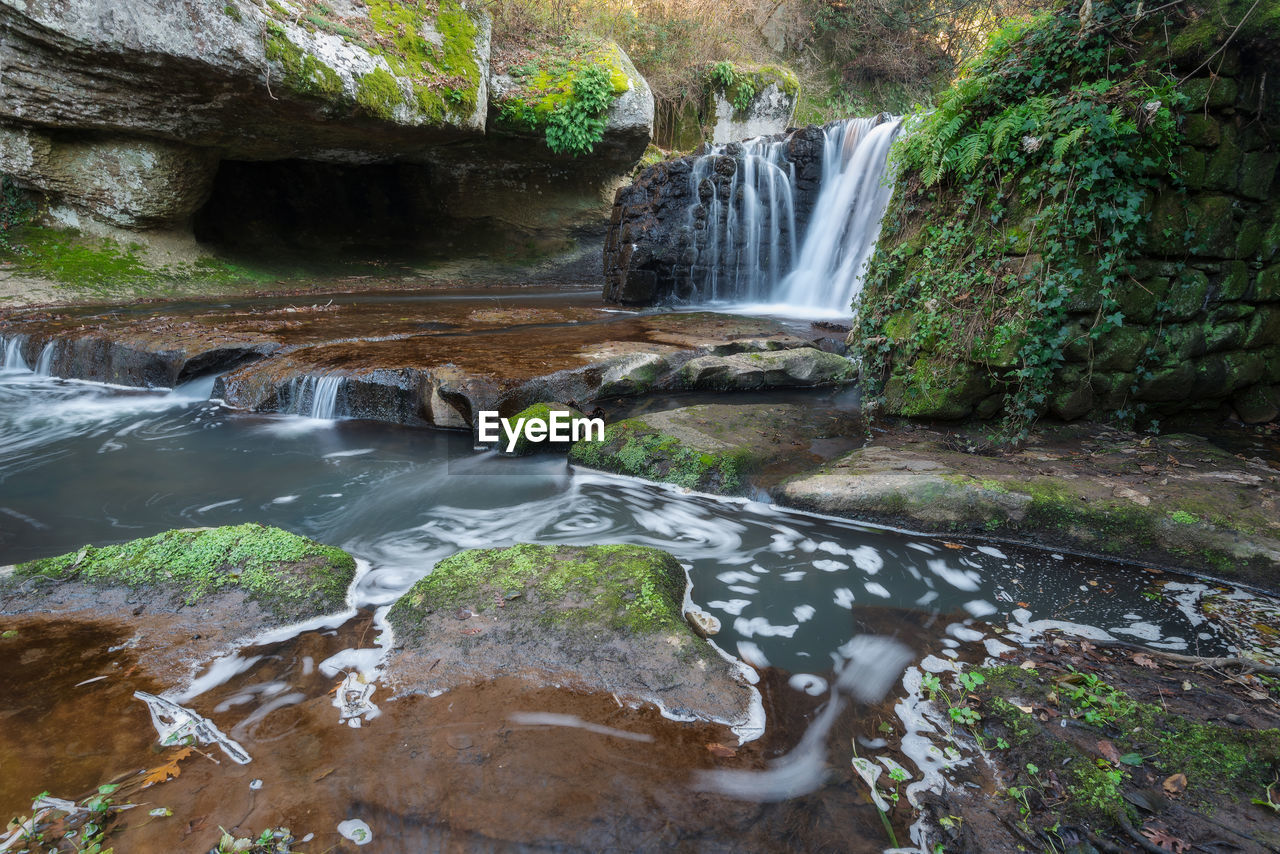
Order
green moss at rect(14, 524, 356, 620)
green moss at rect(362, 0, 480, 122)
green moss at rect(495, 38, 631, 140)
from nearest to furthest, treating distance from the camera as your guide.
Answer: green moss at rect(14, 524, 356, 620), green moss at rect(362, 0, 480, 122), green moss at rect(495, 38, 631, 140)

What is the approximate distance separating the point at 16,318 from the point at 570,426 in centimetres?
916

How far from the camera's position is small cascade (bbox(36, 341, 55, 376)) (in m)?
7.73

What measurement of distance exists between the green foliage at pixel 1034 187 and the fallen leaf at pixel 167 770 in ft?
17.2

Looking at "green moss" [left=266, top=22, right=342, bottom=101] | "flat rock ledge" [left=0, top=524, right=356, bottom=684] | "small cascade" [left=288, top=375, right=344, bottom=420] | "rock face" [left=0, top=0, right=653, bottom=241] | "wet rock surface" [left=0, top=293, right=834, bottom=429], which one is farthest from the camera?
"green moss" [left=266, top=22, right=342, bottom=101]

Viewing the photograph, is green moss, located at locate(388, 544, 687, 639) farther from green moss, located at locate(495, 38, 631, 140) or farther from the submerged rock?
green moss, located at locate(495, 38, 631, 140)

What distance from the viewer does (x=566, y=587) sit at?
10.2ft

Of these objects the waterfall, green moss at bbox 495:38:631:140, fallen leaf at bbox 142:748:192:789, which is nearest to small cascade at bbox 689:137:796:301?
the waterfall

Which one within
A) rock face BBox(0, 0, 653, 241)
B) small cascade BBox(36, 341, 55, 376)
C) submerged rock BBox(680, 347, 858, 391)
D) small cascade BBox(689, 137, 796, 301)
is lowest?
small cascade BBox(36, 341, 55, 376)

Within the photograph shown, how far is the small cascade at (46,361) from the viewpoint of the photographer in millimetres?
7727

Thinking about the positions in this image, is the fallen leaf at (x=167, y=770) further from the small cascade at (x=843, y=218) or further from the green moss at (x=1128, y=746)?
the small cascade at (x=843, y=218)

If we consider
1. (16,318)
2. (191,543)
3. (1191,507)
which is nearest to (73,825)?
(191,543)

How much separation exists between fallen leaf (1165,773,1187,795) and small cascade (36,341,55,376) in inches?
428

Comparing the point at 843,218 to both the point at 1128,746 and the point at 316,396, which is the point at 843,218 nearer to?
the point at 316,396

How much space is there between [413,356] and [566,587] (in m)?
4.71
